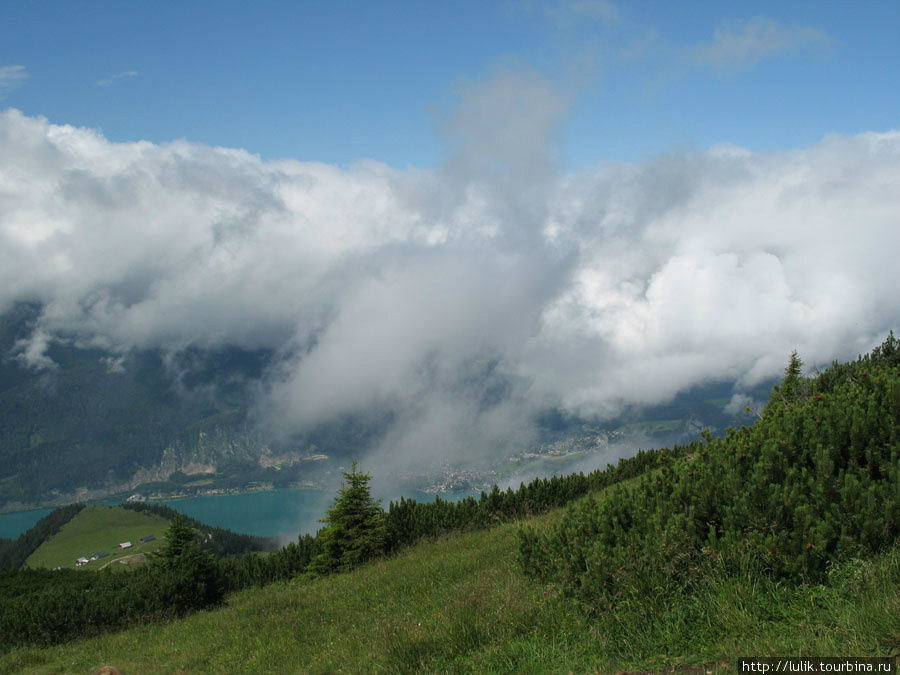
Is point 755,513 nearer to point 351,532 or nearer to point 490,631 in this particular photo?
point 490,631

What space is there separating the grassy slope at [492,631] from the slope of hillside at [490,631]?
2cm

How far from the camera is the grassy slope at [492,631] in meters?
5.60

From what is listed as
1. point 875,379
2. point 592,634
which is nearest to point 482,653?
point 592,634

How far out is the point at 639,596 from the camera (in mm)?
6977

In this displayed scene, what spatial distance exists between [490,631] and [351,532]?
17.2 metres

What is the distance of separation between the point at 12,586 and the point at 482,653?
22540 millimetres

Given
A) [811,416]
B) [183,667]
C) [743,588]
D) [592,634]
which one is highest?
[811,416]

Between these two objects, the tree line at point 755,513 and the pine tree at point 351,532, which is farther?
the pine tree at point 351,532

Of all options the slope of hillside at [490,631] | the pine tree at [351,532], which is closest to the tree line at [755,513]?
the slope of hillside at [490,631]

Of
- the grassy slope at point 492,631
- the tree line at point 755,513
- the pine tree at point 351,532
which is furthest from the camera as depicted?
the pine tree at point 351,532

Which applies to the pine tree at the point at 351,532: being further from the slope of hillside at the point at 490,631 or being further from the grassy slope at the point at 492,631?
the grassy slope at the point at 492,631

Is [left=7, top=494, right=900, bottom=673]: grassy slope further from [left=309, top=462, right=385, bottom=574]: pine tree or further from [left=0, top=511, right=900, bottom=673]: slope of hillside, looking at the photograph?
[left=309, top=462, right=385, bottom=574]: pine tree

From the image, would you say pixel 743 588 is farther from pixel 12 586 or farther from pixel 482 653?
pixel 12 586

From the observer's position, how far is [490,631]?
24.8 ft
